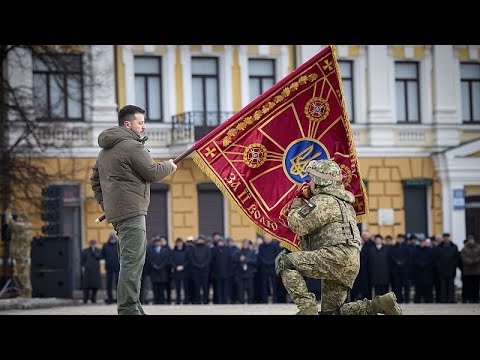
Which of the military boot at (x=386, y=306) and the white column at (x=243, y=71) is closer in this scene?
the military boot at (x=386, y=306)

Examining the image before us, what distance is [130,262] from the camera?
9.59 m

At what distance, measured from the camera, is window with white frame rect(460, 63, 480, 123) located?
1399 inches

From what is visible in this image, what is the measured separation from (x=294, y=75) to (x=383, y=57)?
24.1m

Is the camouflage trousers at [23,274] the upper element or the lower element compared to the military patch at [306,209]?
lower

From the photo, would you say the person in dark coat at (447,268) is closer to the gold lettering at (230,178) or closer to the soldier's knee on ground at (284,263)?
the gold lettering at (230,178)

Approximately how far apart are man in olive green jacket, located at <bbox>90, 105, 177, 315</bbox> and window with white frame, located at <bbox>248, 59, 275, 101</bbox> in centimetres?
2441

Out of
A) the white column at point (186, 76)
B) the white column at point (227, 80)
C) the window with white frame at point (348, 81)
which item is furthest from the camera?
the window with white frame at point (348, 81)

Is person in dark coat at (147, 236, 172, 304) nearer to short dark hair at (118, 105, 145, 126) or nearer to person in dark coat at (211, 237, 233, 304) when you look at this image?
person in dark coat at (211, 237, 233, 304)

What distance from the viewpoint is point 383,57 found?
115 feet

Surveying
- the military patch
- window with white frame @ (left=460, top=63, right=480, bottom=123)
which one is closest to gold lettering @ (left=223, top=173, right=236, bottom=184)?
the military patch

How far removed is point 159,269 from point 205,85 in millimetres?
10586

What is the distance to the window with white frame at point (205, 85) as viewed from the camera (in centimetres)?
3356

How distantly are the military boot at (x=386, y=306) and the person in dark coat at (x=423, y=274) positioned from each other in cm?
1600

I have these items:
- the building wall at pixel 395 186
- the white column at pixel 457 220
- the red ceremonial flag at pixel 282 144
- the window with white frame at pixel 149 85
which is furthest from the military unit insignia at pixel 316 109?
the white column at pixel 457 220
